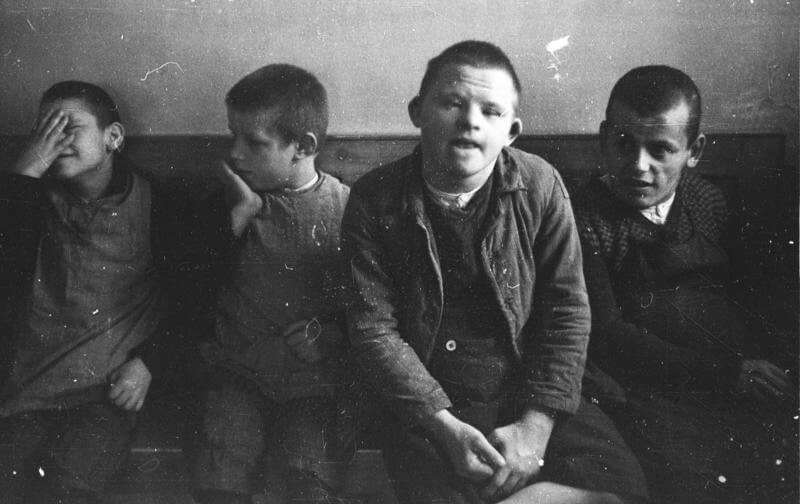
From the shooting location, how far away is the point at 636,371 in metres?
1.05

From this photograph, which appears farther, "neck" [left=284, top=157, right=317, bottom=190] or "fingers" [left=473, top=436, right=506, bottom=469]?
"neck" [left=284, top=157, right=317, bottom=190]

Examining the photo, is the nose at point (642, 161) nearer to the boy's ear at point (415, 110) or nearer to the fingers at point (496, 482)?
the boy's ear at point (415, 110)

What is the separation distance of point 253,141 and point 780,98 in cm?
79

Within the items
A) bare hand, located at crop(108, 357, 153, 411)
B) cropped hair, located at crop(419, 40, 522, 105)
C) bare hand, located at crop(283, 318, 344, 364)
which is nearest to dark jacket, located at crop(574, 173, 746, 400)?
cropped hair, located at crop(419, 40, 522, 105)

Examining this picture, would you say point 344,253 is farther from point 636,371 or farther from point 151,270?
point 636,371

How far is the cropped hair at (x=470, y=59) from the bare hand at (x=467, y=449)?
0.46 meters

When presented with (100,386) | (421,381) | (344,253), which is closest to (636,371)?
(421,381)

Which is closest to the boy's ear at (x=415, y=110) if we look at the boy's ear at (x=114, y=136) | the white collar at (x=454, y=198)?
the white collar at (x=454, y=198)

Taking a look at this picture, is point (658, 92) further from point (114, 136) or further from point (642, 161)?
point (114, 136)

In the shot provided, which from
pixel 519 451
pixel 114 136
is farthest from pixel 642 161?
pixel 114 136

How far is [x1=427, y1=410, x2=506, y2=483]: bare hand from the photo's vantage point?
0.94 meters

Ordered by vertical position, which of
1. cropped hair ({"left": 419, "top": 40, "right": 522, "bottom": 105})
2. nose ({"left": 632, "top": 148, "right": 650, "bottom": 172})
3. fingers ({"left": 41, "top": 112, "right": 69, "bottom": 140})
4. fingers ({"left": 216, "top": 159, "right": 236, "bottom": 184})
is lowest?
fingers ({"left": 216, "top": 159, "right": 236, "bottom": 184})

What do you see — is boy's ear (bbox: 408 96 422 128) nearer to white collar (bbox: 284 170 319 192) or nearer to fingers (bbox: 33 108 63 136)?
white collar (bbox: 284 170 319 192)

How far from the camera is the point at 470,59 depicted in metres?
0.99
